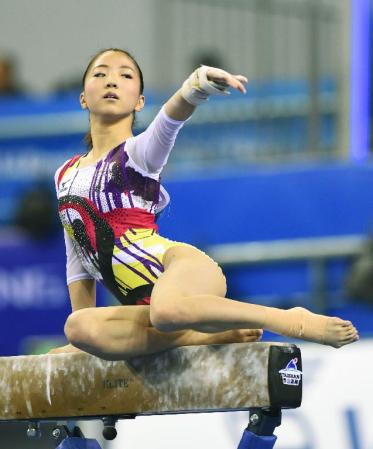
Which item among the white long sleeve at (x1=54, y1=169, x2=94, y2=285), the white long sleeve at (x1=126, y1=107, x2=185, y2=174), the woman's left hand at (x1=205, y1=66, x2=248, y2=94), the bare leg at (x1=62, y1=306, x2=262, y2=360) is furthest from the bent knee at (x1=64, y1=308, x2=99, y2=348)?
the woman's left hand at (x1=205, y1=66, x2=248, y2=94)

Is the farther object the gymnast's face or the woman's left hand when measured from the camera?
the gymnast's face

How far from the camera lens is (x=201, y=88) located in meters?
4.12

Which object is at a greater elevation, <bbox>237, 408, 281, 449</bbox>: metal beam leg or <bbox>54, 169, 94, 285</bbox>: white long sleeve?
<bbox>54, 169, 94, 285</bbox>: white long sleeve

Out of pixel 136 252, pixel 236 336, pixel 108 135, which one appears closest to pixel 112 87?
pixel 108 135

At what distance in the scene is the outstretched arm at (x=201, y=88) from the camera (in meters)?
4.09

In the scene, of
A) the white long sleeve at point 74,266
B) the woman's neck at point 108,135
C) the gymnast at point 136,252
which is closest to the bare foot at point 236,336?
the gymnast at point 136,252

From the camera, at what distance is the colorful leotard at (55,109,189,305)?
4359mm

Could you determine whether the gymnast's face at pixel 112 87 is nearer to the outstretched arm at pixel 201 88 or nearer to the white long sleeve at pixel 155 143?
the white long sleeve at pixel 155 143

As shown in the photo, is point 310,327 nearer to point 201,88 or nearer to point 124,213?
point 124,213

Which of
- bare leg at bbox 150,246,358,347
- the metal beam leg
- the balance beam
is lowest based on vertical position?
the metal beam leg

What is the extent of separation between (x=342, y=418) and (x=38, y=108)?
4.21 meters

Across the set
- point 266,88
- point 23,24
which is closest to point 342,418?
point 266,88

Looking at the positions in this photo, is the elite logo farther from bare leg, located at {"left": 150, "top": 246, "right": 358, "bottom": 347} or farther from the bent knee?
the bent knee

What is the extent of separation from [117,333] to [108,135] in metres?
0.82
